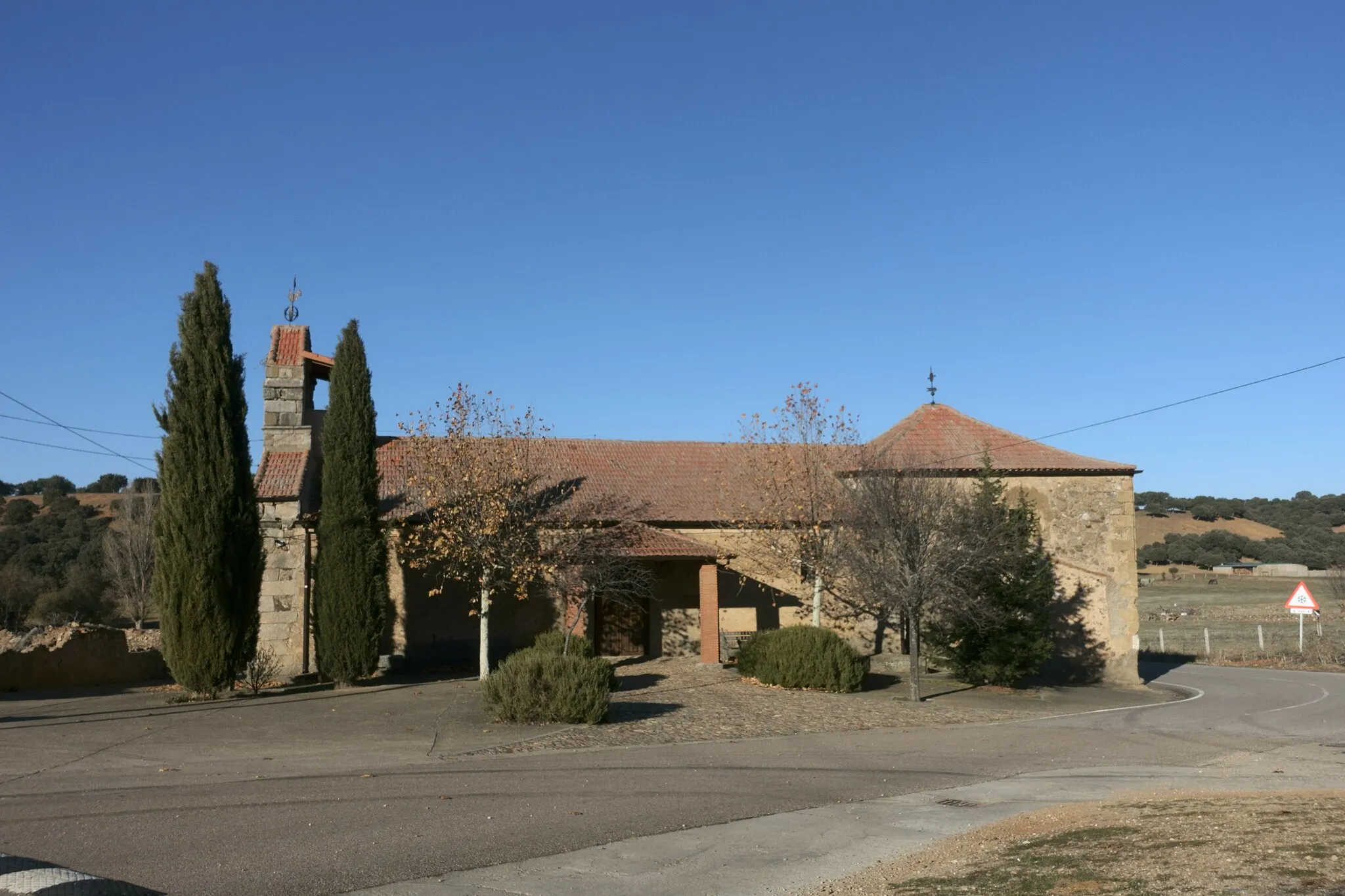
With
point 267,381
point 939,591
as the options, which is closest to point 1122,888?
point 939,591

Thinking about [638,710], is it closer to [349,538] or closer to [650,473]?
[349,538]

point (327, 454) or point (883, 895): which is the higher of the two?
point (327, 454)

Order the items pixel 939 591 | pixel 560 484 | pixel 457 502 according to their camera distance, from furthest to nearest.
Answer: pixel 560 484 → pixel 457 502 → pixel 939 591

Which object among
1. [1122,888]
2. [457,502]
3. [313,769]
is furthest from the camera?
[457,502]

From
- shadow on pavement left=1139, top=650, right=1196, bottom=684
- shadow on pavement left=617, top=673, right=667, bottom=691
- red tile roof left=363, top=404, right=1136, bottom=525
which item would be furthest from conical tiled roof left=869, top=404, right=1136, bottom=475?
shadow on pavement left=617, top=673, right=667, bottom=691

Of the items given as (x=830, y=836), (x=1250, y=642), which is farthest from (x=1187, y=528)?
(x=830, y=836)

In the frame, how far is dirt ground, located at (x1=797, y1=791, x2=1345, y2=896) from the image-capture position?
5.67m

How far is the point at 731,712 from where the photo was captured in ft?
53.5

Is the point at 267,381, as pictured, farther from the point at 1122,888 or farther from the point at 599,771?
the point at 1122,888

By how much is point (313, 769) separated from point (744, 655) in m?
11.0

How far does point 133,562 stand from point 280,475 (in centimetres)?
1525

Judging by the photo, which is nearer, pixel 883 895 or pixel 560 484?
pixel 883 895

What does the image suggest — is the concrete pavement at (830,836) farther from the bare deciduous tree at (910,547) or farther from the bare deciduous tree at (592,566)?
the bare deciduous tree at (592,566)

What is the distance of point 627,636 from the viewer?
24.8m
